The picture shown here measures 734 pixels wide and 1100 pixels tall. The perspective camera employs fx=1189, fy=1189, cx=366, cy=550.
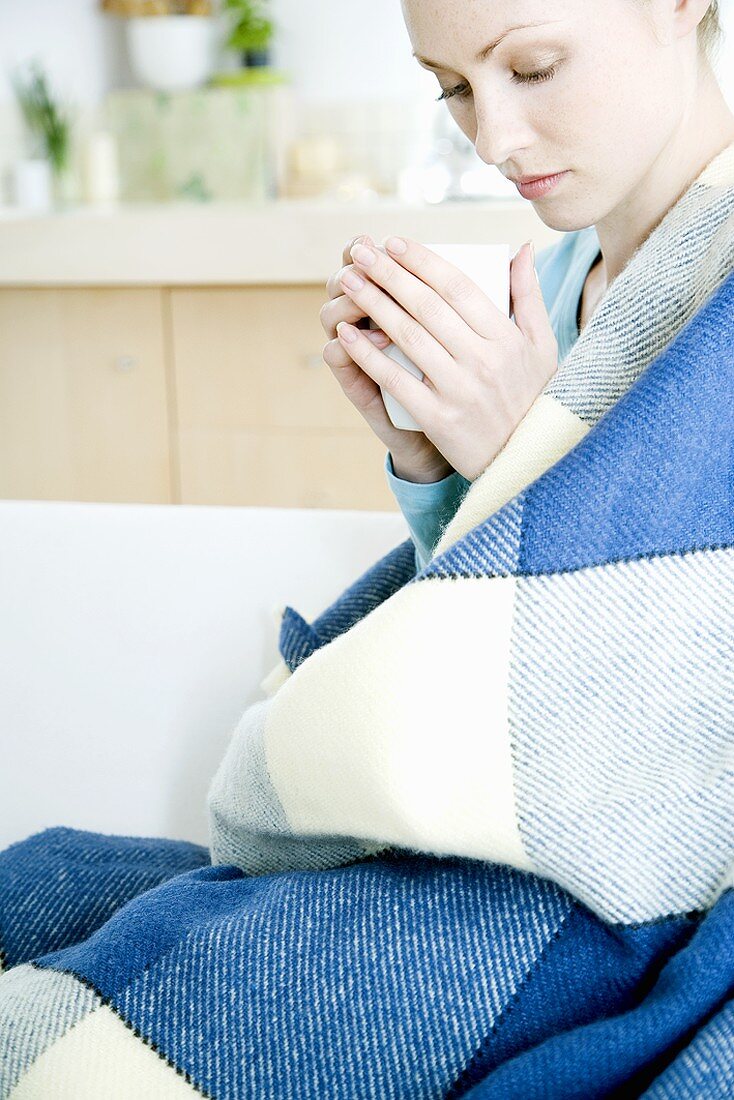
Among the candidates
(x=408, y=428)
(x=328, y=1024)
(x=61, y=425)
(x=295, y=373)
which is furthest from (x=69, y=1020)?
(x=61, y=425)

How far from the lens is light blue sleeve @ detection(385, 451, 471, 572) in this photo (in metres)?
0.91

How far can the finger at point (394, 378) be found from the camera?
77 cm

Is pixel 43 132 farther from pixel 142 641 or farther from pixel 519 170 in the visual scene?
pixel 519 170

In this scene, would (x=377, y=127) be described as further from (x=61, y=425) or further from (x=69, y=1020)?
(x=69, y=1020)

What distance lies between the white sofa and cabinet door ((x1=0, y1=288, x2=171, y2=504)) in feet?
4.38

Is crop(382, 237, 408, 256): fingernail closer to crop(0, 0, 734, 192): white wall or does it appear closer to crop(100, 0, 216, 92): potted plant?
crop(0, 0, 734, 192): white wall

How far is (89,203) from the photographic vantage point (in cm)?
297

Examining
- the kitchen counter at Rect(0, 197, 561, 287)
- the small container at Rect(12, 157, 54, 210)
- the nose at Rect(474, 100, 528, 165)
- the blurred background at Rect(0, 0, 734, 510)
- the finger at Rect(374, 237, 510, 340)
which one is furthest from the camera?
the small container at Rect(12, 157, 54, 210)

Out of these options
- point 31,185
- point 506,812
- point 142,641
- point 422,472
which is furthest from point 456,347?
point 31,185

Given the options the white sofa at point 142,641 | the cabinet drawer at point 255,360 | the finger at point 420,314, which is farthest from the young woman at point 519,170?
the cabinet drawer at point 255,360

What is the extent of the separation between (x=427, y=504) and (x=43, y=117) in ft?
7.68

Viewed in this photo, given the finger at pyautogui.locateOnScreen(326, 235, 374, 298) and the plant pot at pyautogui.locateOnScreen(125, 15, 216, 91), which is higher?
the finger at pyautogui.locateOnScreen(326, 235, 374, 298)

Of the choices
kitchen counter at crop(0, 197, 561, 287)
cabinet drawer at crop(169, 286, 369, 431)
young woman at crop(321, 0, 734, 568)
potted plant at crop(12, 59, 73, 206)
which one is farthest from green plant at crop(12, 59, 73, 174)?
young woman at crop(321, 0, 734, 568)

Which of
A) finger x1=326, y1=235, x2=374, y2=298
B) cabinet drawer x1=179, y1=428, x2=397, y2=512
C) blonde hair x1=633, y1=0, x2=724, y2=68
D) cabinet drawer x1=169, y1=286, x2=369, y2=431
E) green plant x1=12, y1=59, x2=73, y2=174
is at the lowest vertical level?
cabinet drawer x1=179, y1=428, x2=397, y2=512
